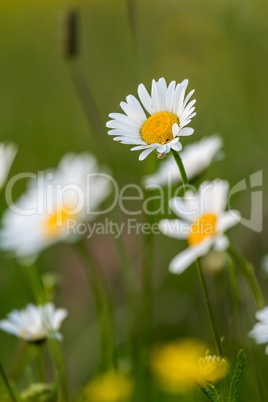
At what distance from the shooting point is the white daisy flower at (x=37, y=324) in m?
0.90

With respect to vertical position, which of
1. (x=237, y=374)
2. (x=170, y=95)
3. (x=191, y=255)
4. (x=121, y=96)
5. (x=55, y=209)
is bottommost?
(x=237, y=374)

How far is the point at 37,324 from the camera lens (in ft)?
3.15

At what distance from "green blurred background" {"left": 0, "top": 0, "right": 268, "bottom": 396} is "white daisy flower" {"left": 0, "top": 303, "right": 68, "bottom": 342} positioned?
22 centimetres

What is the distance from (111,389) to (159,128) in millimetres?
363

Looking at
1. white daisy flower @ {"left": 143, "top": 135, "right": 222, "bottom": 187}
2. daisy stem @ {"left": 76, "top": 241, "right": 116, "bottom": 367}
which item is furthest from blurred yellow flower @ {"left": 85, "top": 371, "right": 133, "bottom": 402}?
white daisy flower @ {"left": 143, "top": 135, "right": 222, "bottom": 187}

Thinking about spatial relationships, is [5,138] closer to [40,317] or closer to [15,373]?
[15,373]

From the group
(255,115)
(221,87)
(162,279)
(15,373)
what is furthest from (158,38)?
(15,373)

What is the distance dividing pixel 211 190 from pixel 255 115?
1.10m

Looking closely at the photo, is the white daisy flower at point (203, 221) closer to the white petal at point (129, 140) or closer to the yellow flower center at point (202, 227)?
the yellow flower center at point (202, 227)

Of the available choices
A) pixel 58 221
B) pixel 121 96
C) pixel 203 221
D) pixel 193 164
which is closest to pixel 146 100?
pixel 203 221

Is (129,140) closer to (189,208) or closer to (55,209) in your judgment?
(189,208)

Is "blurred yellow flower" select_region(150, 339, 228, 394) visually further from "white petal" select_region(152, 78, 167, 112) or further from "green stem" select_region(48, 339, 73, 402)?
"white petal" select_region(152, 78, 167, 112)

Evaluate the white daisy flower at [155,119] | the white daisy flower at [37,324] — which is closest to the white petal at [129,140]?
the white daisy flower at [155,119]

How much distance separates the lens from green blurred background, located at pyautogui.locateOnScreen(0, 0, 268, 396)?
1.53 metres
